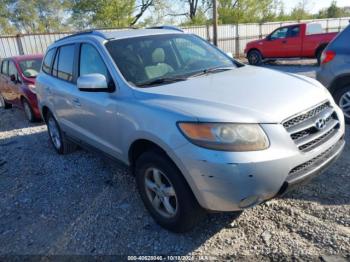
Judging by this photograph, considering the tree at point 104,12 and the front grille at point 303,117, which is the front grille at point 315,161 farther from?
the tree at point 104,12

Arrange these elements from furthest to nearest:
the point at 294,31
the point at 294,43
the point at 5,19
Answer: the point at 5,19 → the point at 294,31 → the point at 294,43

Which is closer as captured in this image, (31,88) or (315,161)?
(315,161)

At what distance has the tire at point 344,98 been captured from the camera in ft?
16.2

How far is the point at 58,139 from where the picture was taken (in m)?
5.04

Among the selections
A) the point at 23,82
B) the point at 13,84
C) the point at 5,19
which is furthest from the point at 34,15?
the point at 23,82

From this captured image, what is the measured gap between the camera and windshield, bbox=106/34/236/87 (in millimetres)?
3168

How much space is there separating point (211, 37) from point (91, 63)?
16673mm

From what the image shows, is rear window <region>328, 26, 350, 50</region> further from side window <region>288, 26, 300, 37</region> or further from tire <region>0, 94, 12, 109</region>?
side window <region>288, 26, 300, 37</region>

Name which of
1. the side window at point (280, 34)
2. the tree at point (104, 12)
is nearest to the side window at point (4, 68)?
the side window at point (280, 34)

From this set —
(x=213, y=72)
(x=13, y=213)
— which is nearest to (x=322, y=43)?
(x=213, y=72)

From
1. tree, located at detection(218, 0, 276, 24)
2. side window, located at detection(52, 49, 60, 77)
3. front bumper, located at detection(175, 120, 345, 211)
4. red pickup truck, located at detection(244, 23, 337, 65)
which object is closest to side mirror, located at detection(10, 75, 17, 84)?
side window, located at detection(52, 49, 60, 77)

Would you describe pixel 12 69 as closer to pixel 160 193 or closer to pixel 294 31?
pixel 160 193

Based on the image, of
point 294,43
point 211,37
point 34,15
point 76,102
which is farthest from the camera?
point 34,15

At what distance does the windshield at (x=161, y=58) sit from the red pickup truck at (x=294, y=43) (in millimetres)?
10624
